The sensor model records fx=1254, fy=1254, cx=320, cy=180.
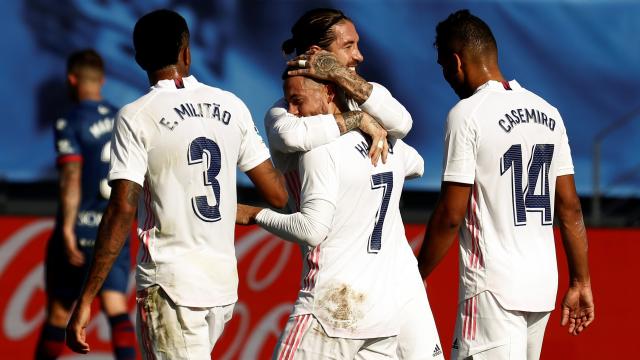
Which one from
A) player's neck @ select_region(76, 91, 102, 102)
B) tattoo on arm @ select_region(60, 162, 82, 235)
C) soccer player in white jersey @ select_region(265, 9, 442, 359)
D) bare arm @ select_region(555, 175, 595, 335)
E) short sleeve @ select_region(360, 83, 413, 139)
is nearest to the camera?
soccer player in white jersey @ select_region(265, 9, 442, 359)

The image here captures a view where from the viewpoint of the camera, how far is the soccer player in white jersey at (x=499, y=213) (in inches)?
232

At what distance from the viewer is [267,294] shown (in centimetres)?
1015

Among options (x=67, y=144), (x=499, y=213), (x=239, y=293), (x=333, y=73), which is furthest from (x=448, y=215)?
(x=239, y=293)

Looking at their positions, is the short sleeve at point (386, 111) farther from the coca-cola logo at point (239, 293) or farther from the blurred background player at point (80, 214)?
the coca-cola logo at point (239, 293)

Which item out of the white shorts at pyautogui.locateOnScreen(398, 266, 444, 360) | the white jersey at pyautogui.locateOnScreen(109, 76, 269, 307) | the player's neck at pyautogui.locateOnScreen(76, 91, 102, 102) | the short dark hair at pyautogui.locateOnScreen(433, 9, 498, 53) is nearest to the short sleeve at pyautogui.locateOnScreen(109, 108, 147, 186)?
the white jersey at pyautogui.locateOnScreen(109, 76, 269, 307)

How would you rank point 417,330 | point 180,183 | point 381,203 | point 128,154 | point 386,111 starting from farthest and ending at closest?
point 417,330 → point 386,111 → point 381,203 → point 180,183 → point 128,154

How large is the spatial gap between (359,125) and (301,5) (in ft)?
37.9

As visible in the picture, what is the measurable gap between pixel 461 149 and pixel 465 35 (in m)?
0.60

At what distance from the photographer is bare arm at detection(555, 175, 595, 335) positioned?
6.23 metres

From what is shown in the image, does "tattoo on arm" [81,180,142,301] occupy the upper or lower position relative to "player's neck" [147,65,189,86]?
lower

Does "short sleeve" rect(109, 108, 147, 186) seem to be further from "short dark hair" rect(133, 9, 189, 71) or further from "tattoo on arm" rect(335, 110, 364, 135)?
"tattoo on arm" rect(335, 110, 364, 135)

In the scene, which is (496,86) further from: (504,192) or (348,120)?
(348,120)

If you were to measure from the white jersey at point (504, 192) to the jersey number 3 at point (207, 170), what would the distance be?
3.74 ft

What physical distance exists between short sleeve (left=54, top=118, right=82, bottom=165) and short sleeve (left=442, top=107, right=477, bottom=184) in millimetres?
3880
